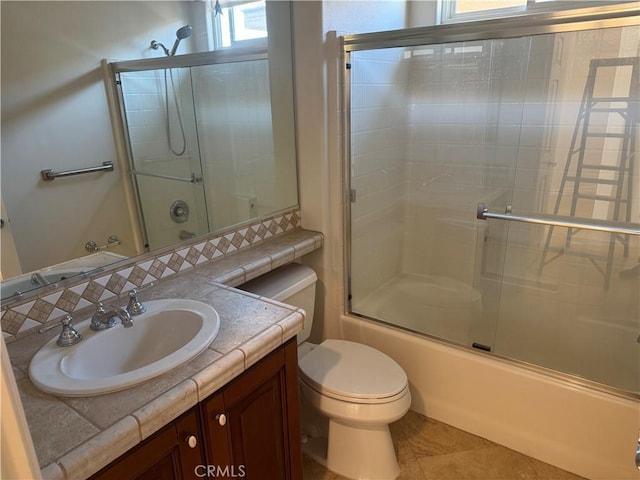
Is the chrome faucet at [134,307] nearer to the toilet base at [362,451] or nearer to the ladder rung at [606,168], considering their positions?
the toilet base at [362,451]

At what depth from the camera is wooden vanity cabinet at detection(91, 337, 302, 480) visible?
1018 millimetres

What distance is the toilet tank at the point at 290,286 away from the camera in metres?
1.86

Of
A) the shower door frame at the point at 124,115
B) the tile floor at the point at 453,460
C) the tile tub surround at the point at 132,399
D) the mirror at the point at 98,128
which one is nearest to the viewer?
the tile tub surround at the point at 132,399

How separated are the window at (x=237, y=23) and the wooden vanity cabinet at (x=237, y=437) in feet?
4.57

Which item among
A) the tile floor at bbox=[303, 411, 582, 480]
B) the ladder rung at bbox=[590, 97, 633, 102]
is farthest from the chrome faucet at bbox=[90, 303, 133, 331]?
the ladder rung at bbox=[590, 97, 633, 102]

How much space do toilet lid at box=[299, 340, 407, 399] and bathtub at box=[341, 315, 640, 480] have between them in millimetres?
337

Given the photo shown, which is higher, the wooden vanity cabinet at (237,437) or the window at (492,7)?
the window at (492,7)

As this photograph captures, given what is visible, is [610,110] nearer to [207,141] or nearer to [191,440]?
[207,141]

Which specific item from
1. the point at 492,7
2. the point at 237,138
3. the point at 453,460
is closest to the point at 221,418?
the point at 453,460

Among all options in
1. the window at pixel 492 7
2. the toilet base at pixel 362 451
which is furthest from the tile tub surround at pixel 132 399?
the window at pixel 492 7

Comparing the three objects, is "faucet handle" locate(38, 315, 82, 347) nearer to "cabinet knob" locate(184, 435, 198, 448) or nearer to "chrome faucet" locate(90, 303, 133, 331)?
"chrome faucet" locate(90, 303, 133, 331)

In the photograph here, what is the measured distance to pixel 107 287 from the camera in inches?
58.4

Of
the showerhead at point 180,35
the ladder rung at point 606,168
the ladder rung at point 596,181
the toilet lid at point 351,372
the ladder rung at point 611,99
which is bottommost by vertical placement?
the toilet lid at point 351,372

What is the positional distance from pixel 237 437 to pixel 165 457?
0.81ft
